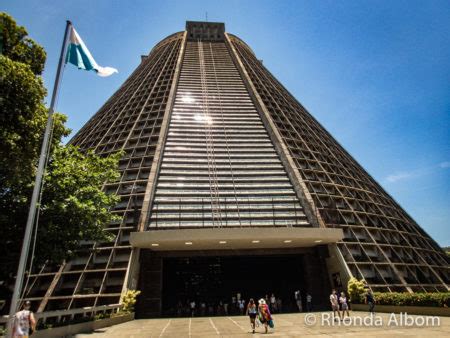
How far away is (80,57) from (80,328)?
12.5 metres

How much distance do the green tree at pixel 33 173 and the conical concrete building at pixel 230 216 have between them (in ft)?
10.2

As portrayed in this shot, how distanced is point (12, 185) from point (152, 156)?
16765 millimetres

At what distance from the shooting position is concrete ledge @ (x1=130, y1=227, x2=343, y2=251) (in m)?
20.5

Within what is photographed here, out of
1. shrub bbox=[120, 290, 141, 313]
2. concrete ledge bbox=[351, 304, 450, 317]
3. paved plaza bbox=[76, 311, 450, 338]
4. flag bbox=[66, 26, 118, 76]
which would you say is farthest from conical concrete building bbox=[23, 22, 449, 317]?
flag bbox=[66, 26, 118, 76]

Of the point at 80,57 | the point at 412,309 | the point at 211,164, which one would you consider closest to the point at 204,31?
the point at 211,164

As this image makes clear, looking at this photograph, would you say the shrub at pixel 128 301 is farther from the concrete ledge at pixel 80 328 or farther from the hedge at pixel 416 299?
the hedge at pixel 416 299

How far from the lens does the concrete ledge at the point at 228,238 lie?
67.2 ft

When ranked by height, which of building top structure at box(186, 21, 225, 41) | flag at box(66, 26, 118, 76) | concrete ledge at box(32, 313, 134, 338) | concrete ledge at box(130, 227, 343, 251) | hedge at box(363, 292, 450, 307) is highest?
building top structure at box(186, 21, 225, 41)

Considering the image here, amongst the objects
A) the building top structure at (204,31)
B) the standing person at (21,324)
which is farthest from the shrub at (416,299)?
the building top structure at (204,31)

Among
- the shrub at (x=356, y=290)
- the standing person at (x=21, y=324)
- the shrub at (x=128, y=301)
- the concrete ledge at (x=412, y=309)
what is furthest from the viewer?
the shrub at (x=356, y=290)

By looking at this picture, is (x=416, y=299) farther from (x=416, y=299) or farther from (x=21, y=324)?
(x=21, y=324)

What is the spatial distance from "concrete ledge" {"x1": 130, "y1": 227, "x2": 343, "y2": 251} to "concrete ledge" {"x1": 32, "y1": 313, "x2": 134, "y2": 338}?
16.9ft

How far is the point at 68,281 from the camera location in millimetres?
21000

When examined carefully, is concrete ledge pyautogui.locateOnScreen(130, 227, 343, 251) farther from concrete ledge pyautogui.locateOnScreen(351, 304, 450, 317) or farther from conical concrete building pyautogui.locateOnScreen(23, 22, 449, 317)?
concrete ledge pyautogui.locateOnScreen(351, 304, 450, 317)
